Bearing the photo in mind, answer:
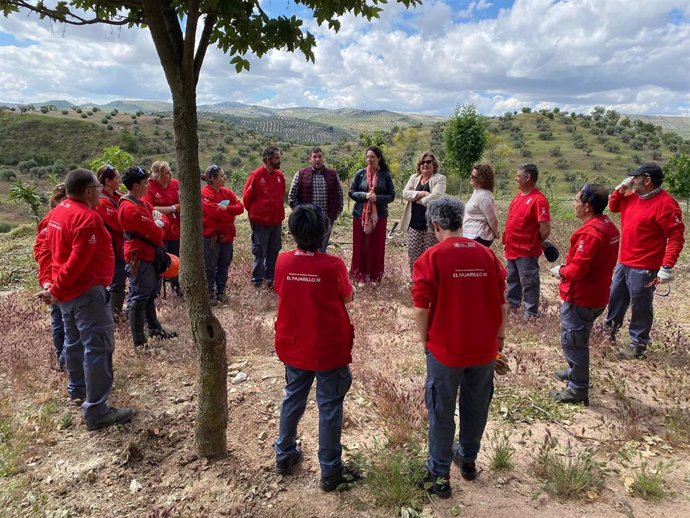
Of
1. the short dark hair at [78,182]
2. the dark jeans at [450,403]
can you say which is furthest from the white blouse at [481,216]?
the short dark hair at [78,182]

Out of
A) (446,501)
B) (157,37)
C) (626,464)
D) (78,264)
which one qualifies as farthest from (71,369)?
(626,464)

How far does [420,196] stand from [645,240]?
2.93 meters

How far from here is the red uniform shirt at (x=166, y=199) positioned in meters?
6.26

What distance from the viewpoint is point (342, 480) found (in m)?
3.02

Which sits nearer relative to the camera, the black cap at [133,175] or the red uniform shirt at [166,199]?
the black cap at [133,175]

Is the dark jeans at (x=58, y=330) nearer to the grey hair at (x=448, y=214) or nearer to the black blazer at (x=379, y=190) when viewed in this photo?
the grey hair at (x=448, y=214)

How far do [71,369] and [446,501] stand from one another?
341cm

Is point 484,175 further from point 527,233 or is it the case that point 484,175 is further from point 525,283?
point 525,283

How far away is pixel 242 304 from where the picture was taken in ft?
22.8

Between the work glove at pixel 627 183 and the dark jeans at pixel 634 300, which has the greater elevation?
the work glove at pixel 627 183

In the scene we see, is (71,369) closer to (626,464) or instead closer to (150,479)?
(150,479)

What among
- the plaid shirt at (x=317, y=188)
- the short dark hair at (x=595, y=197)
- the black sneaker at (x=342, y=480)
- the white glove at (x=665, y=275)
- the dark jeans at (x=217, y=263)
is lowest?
the black sneaker at (x=342, y=480)

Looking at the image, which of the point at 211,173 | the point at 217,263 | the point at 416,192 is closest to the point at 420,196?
the point at 416,192

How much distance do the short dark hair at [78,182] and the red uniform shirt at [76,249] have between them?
0.32 ft
